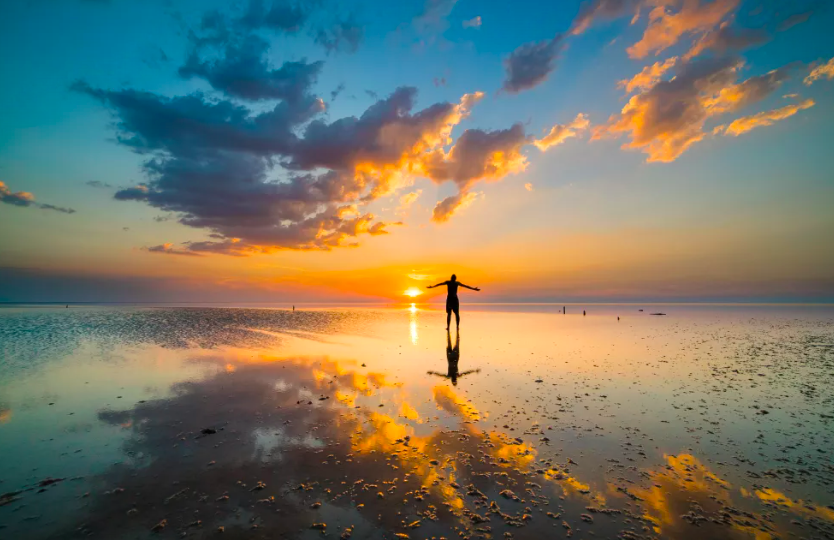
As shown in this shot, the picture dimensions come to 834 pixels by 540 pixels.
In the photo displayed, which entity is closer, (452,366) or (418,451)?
(418,451)

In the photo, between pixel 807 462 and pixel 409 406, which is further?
pixel 409 406

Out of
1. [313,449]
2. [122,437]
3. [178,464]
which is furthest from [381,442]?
[122,437]

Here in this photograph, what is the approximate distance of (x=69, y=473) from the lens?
634 centimetres

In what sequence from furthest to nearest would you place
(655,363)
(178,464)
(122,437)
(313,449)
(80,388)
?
(655,363)
(80,388)
(122,437)
(313,449)
(178,464)

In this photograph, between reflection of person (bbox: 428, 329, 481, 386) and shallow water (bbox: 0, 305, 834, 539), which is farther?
reflection of person (bbox: 428, 329, 481, 386)

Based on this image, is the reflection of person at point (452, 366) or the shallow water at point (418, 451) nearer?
the shallow water at point (418, 451)

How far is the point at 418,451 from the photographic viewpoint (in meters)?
7.20

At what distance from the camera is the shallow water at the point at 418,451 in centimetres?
496

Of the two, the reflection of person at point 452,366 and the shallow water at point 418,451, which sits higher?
the reflection of person at point 452,366

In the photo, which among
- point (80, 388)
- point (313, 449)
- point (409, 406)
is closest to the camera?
point (313, 449)

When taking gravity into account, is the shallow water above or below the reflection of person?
below

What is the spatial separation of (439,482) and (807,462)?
7284 mm

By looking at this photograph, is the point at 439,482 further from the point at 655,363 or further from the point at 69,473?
the point at 655,363

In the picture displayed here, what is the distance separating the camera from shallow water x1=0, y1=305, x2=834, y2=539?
4.96m
